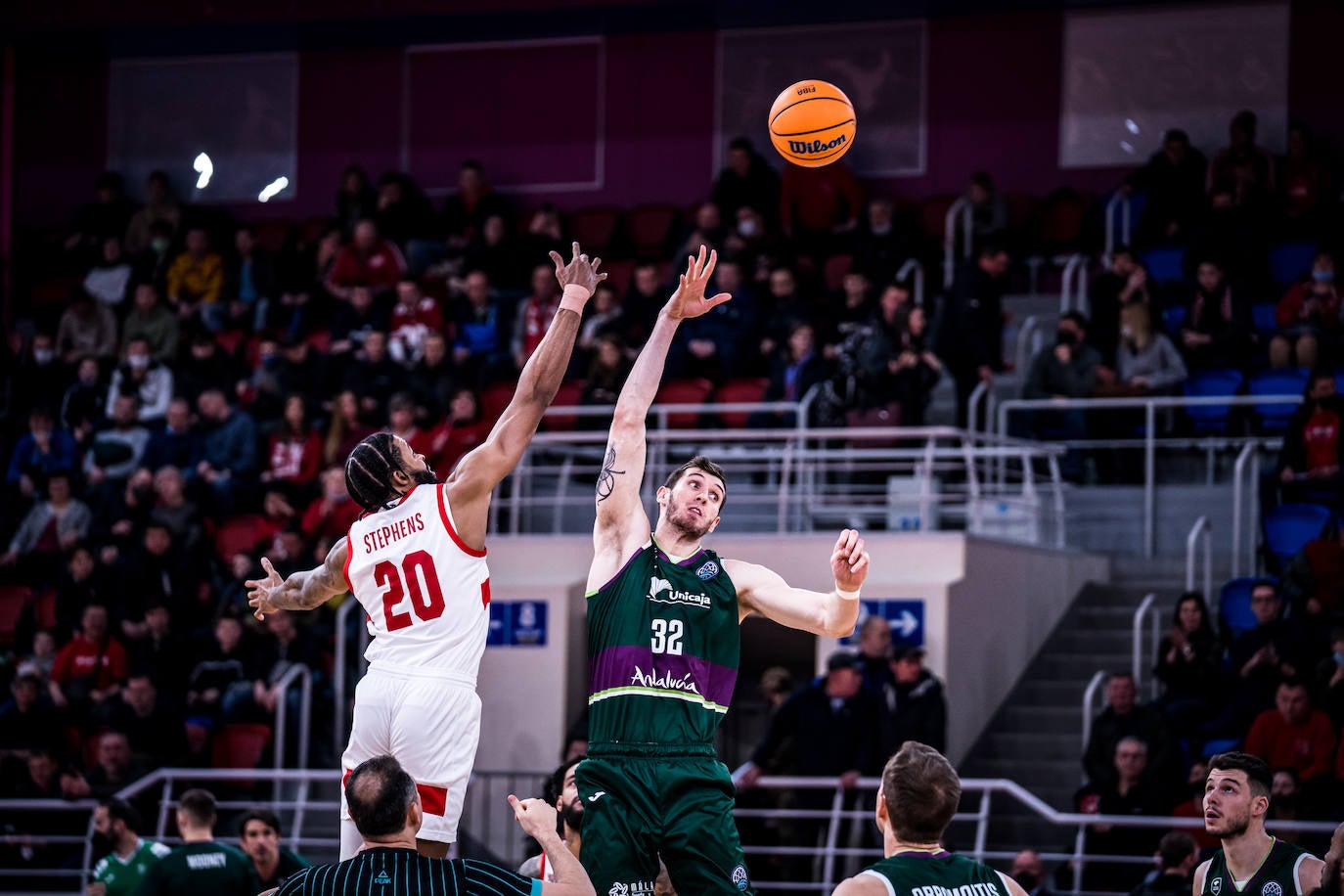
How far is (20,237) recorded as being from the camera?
81.8 feet

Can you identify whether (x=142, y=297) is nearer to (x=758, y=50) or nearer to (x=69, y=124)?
(x=69, y=124)

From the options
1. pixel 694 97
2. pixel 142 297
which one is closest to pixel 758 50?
pixel 694 97

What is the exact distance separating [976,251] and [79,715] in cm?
968

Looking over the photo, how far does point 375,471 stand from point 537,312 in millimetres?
12442

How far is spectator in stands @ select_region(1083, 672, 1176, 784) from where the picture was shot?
1320 centimetres

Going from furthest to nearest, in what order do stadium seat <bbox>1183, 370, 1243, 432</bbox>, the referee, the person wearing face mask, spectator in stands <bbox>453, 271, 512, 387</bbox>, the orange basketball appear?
the person wearing face mask, spectator in stands <bbox>453, 271, 512, 387</bbox>, stadium seat <bbox>1183, 370, 1243, 432</bbox>, the orange basketball, the referee

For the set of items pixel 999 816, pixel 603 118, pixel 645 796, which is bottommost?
pixel 999 816

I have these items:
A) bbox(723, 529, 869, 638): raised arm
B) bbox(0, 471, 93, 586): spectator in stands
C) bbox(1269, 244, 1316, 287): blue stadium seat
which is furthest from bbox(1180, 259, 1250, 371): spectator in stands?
bbox(723, 529, 869, 638): raised arm

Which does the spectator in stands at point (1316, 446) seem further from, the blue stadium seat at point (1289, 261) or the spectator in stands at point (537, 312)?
the spectator in stands at point (537, 312)

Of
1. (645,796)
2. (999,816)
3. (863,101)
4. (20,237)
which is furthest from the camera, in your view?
(20,237)

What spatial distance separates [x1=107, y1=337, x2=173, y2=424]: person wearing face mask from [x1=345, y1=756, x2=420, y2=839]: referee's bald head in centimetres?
1455

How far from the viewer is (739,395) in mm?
18125

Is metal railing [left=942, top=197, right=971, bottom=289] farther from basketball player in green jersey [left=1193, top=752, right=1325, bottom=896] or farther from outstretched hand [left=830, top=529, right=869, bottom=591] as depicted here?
outstretched hand [left=830, top=529, right=869, bottom=591]

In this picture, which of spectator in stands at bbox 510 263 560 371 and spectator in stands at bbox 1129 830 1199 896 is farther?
spectator in stands at bbox 510 263 560 371
